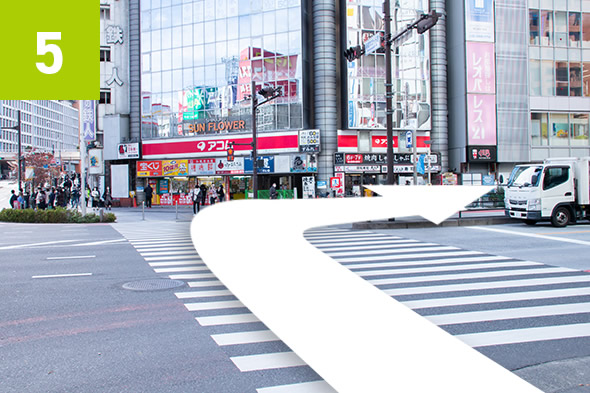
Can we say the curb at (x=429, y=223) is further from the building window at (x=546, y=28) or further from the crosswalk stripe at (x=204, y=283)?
the building window at (x=546, y=28)

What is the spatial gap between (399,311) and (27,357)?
425 cm

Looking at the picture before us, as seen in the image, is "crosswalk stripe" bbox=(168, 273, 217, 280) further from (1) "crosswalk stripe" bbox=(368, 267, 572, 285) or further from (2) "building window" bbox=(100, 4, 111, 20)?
(2) "building window" bbox=(100, 4, 111, 20)

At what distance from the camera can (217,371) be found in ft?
14.2

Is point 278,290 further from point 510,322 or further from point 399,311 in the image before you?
point 510,322

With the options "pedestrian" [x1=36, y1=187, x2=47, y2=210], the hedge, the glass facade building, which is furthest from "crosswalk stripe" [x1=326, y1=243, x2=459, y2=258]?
"pedestrian" [x1=36, y1=187, x2=47, y2=210]

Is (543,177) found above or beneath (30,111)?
beneath

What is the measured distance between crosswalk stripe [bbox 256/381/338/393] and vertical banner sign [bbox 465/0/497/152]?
120 ft

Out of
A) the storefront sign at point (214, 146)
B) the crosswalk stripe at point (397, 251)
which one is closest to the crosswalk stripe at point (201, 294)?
the crosswalk stripe at point (397, 251)

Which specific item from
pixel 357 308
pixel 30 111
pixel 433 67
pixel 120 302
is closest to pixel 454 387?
pixel 357 308

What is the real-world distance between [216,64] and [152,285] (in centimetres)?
3342

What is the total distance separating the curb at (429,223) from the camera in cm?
1828

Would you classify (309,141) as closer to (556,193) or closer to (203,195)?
(203,195)

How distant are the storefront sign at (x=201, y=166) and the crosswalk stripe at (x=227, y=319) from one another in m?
32.9

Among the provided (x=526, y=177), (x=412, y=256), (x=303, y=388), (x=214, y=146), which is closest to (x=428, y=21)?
(x=526, y=177)
